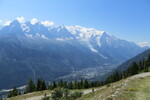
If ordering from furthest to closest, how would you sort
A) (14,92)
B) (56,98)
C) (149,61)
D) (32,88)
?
(149,61)
(32,88)
(14,92)
(56,98)

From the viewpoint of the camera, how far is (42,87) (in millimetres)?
119125

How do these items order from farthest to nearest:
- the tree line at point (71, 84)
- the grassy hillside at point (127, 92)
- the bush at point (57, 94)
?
1. the tree line at point (71, 84)
2. the bush at point (57, 94)
3. the grassy hillside at point (127, 92)

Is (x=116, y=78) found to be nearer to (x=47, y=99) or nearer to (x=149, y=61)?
(x=149, y=61)

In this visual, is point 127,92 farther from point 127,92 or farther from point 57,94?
point 57,94

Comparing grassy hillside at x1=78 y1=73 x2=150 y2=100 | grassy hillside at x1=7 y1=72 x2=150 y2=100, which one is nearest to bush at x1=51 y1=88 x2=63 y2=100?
grassy hillside at x1=7 y1=72 x2=150 y2=100

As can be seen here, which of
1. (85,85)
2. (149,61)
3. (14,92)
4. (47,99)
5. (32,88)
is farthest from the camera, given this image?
(149,61)

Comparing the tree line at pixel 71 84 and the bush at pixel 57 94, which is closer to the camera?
the bush at pixel 57 94

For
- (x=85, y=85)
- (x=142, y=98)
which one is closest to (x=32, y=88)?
(x=85, y=85)

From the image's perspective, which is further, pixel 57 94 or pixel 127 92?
pixel 57 94

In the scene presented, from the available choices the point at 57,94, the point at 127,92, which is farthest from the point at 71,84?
the point at 127,92

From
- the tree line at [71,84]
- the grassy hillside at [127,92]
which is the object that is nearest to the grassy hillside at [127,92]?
the grassy hillside at [127,92]

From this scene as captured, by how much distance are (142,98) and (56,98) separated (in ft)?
65.6

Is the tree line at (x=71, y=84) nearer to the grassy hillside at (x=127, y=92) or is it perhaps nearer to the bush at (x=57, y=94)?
the bush at (x=57, y=94)

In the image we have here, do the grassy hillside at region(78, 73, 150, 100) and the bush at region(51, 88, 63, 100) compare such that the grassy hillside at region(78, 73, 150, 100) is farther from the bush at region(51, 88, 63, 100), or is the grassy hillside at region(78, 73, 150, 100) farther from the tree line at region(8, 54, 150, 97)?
the tree line at region(8, 54, 150, 97)
